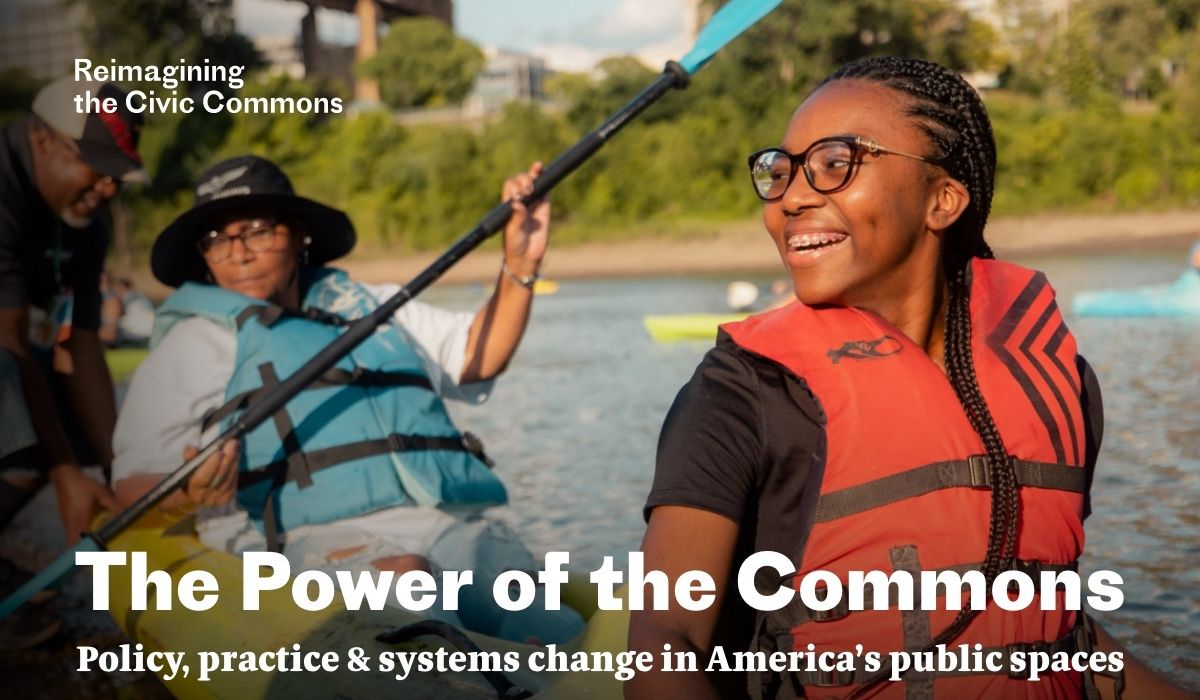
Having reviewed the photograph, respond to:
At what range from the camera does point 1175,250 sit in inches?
886

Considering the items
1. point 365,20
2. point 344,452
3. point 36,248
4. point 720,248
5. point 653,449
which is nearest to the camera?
point 344,452

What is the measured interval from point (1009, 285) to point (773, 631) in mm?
625

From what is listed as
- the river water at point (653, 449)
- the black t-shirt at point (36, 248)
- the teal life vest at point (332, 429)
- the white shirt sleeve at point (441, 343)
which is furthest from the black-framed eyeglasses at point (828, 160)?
the black t-shirt at point (36, 248)

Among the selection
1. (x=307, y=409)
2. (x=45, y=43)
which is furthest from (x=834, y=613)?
(x=45, y=43)

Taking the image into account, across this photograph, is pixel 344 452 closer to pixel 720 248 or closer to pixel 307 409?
pixel 307 409

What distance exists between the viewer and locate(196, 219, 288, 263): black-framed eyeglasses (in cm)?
336

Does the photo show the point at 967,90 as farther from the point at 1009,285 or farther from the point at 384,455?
the point at 384,455

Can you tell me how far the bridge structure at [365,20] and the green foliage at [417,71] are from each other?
0.77 m

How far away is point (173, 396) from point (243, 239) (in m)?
0.43

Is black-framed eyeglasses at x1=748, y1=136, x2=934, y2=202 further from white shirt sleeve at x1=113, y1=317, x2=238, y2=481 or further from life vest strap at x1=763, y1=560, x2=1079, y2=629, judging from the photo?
white shirt sleeve at x1=113, y1=317, x2=238, y2=481

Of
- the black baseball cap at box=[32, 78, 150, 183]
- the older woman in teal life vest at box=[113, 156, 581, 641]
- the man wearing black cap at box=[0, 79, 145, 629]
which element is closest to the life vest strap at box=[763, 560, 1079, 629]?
the older woman in teal life vest at box=[113, 156, 581, 641]

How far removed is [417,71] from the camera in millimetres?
A: 42500

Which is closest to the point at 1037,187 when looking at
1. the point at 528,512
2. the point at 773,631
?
the point at 528,512

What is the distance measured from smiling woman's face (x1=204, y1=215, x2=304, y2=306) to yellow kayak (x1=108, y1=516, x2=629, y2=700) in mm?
651
